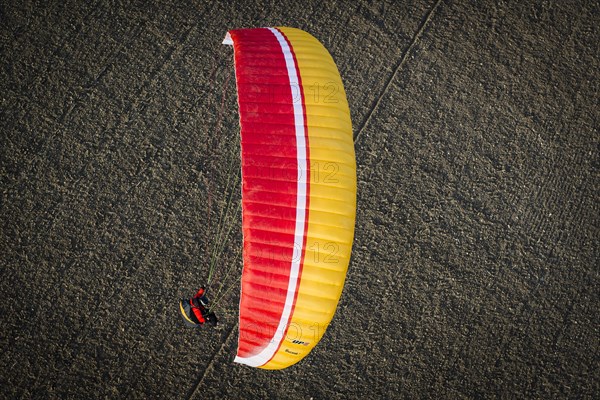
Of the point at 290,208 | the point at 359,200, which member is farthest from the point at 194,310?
the point at 359,200

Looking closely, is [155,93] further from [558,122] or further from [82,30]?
[558,122]

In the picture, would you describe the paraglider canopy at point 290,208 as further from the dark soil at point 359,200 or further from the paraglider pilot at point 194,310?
the dark soil at point 359,200

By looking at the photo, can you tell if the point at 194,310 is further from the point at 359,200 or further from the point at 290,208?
the point at 359,200

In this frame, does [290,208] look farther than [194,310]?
No

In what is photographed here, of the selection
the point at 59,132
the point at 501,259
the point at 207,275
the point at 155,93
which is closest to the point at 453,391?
the point at 501,259

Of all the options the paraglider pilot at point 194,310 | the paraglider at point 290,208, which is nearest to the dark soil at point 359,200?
the paraglider pilot at point 194,310

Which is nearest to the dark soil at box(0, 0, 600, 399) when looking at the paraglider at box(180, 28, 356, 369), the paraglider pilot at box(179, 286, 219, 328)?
the paraglider pilot at box(179, 286, 219, 328)

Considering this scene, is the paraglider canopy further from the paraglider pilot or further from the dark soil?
the dark soil
